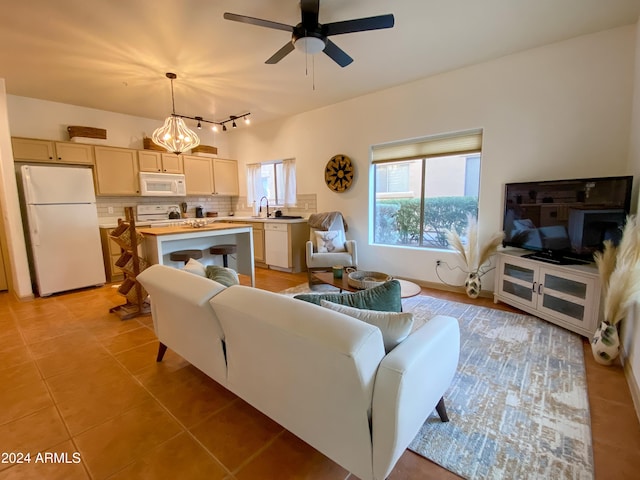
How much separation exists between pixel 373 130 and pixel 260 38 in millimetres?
2061

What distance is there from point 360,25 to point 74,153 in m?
4.54

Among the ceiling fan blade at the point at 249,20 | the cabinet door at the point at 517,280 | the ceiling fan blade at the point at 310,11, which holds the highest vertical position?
the ceiling fan blade at the point at 310,11

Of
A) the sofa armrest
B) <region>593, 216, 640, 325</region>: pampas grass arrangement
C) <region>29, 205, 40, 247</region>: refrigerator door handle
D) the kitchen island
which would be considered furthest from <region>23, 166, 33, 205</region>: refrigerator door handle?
<region>593, 216, 640, 325</region>: pampas grass arrangement

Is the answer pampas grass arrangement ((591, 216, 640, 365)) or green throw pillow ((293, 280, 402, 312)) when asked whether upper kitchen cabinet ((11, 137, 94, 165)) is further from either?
pampas grass arrangement ((591, 216, 640, 365))

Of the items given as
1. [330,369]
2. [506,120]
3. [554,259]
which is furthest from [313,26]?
[554,259]

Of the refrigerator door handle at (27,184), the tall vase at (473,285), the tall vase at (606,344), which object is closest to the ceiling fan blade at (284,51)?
the tall vase at (473,285)

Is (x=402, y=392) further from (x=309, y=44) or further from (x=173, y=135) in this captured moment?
(x=173, y=135)

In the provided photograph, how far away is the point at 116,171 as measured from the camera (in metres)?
4.64

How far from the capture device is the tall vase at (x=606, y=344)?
205 centimetres

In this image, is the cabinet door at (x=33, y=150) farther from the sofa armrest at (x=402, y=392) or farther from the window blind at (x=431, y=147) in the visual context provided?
the sofa armrest at (x=402, y=392)

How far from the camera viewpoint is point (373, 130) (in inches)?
166

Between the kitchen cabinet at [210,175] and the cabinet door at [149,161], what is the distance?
1.54 ft

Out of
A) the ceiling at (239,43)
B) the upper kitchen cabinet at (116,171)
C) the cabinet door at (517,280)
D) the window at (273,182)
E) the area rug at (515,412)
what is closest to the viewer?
the area rug at (515,412)

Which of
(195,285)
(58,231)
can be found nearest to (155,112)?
(58,231)
